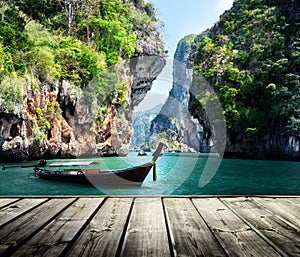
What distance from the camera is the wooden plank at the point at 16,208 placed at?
1355mm

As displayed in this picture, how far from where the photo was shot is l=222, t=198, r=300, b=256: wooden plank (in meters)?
0.98

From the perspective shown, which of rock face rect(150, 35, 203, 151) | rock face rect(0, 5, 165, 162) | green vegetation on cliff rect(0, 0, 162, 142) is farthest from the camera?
rock face rect(150, 35, 203, 151)

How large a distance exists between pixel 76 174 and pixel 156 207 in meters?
6.93

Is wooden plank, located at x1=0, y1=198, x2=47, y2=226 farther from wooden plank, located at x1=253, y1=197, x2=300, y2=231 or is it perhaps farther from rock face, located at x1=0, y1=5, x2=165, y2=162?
rock face, located at x1=0, y1=5, x2=165, y2=162

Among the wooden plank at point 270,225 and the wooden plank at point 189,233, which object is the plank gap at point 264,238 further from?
the wooden plank at point 189,233

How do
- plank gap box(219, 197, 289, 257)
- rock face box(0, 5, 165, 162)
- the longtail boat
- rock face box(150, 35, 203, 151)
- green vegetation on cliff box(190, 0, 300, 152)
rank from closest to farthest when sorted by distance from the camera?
1. plank gap box(219, 197, 289, 257)
2. the longtail boat
3. rock face box(0, 5, 165, 162)
4. green vegetation on cliff box(190, 0, 300, 152)
5. rock face box(150, 35, 203, 151)

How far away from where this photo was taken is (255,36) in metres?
24.7

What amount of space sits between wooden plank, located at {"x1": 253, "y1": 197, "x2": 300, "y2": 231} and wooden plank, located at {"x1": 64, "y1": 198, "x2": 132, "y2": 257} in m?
0.80

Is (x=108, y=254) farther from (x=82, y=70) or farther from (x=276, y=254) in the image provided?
(x=82, y=70)

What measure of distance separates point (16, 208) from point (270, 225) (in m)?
1.34

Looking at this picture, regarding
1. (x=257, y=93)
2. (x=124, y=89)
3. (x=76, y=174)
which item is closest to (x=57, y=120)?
(x=124, y=89)

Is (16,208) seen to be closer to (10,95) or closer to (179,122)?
(10,95)

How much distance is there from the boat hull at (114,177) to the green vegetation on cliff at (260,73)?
16489mm

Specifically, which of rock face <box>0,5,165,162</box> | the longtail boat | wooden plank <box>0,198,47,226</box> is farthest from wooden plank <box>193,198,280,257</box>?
rock face <box>0,5,165,162</box>
